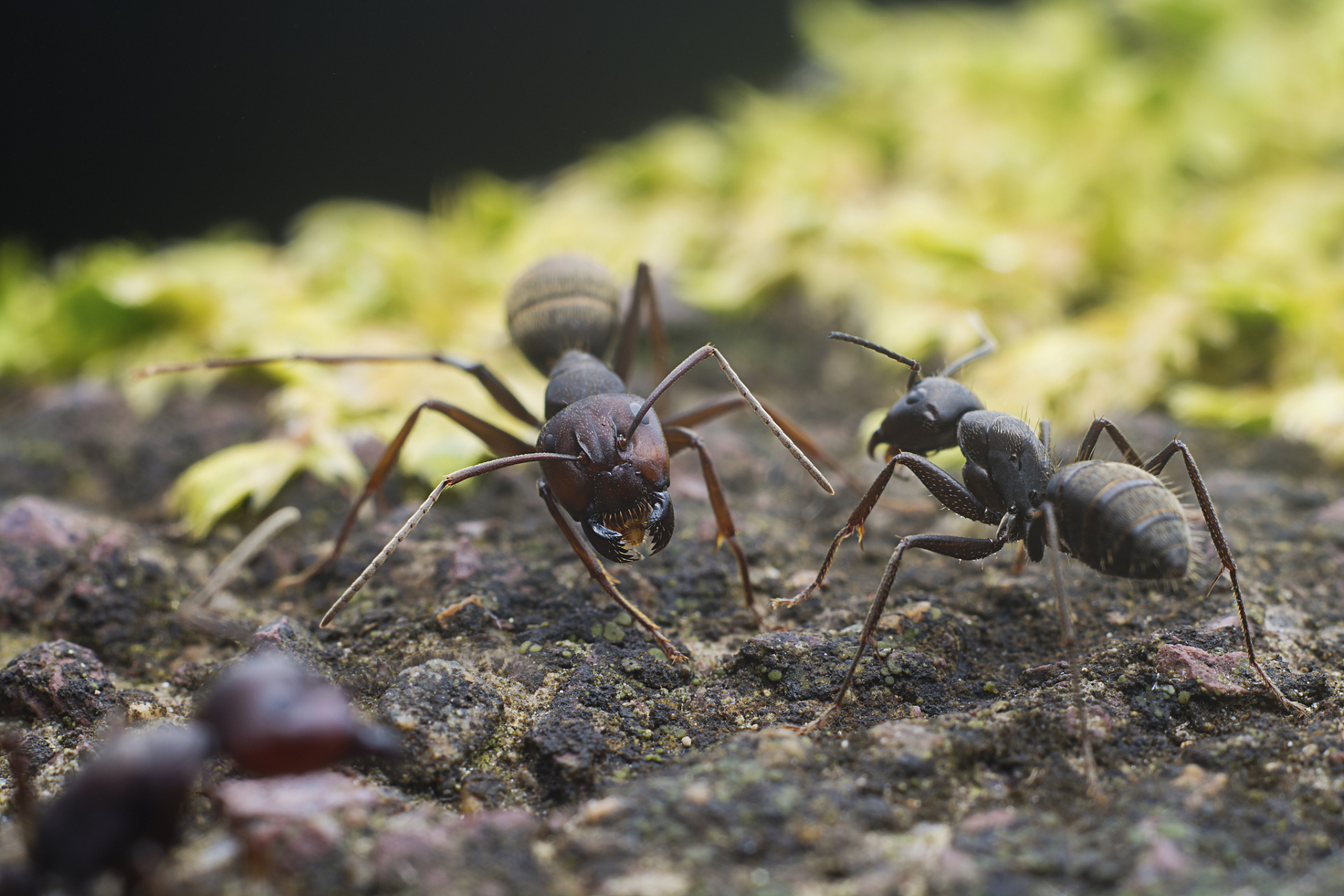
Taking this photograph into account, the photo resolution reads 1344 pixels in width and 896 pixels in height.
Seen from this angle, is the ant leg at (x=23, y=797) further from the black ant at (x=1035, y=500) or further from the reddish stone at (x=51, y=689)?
the black ant at (x=1035, y=500)

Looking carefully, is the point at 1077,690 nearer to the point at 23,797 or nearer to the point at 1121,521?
the point at 1121,521

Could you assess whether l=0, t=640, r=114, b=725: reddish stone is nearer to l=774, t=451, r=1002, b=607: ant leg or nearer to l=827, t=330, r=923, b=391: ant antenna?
l=774, t=451, r=1002, b=607: ant leg

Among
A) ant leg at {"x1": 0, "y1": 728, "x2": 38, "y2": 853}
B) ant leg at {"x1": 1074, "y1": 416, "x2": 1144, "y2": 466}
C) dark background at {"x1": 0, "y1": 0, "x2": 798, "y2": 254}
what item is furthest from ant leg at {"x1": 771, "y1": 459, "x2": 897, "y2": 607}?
dark background at {"x1": 0, "y1": 0, "x2": 798, "y2": 254}

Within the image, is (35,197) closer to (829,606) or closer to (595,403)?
(595,403)

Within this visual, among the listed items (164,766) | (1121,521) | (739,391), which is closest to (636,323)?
(739,391)

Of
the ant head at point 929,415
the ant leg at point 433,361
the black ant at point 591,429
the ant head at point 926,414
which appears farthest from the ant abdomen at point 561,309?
the ant head at point 929,415
